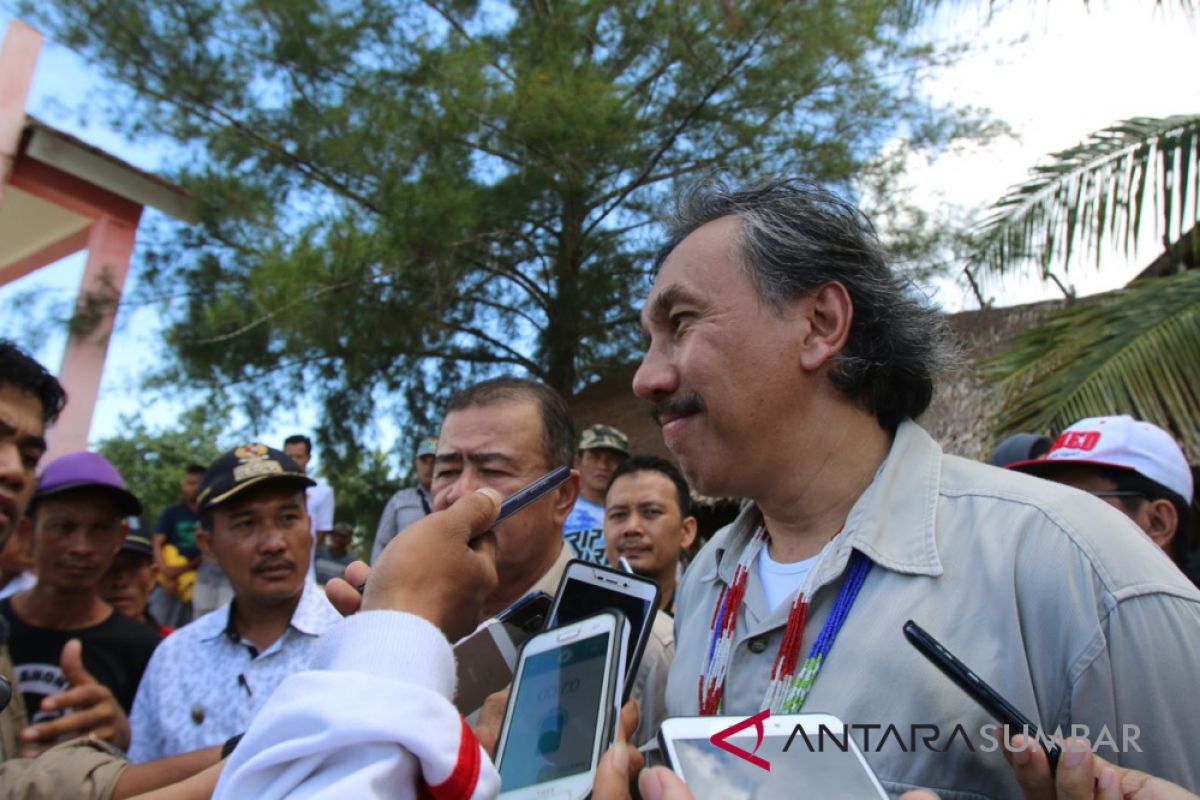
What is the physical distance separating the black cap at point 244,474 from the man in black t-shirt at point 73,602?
0.39m

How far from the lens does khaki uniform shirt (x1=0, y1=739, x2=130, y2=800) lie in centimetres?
187

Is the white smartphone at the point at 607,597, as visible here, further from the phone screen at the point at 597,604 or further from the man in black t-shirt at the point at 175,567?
the man in black t-shirt at the point at 175,567

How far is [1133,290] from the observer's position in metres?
6.16

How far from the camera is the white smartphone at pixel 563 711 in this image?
131 cm

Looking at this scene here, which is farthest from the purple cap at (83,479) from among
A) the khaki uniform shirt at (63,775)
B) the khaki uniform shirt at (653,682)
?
the khaki uniform shirt at (653,682)

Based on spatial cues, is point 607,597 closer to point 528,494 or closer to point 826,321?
point 528,494

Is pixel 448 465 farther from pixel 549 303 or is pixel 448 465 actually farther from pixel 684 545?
pixel 549 303

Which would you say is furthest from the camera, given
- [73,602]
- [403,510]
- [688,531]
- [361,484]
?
[361,484]

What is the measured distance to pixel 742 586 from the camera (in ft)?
6.14

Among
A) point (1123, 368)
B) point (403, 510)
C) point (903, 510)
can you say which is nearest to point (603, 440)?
point (403, 510)

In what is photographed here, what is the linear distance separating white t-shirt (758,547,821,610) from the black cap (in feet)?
6.63

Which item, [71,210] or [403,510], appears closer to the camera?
[403,510]

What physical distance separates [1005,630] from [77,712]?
2.22 meters

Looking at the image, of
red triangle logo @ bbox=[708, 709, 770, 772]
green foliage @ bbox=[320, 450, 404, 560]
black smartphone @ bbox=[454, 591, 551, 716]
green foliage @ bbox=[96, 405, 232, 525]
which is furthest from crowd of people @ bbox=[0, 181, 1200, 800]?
green foliage @ bbox=[96, 405, 232, 525]
